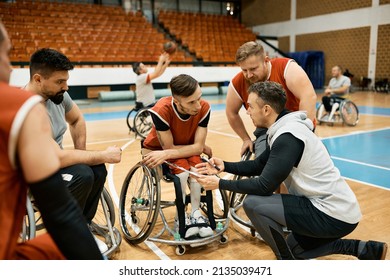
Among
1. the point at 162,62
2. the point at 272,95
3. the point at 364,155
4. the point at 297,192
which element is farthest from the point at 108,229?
the point at 364,155

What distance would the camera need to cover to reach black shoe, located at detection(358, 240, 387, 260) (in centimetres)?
184

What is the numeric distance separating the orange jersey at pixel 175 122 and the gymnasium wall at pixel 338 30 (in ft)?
42.8

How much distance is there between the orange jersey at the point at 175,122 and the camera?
2332 millimetres

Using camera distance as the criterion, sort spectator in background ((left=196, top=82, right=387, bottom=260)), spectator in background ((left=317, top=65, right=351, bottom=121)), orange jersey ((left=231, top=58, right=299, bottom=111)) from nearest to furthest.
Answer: spectator in background ((left=196, top=82, right=387, bottom=260))
orange jersey ((left=231, top=58, right=299, bottom=111))
spectator in background ((left=317, top=65, right=351, bottom=121))

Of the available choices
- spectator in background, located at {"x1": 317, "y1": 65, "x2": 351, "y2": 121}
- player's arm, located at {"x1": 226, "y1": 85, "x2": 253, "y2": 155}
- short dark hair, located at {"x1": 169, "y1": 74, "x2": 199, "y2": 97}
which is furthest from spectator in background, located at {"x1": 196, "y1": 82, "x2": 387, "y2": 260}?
spectator in background, located at {"x1": 317, "y1": 65, "x2": 351, "y2": 121}

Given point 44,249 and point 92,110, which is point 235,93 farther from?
point 92,110

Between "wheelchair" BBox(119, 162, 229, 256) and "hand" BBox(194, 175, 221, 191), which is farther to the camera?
"wheelchair" BBox(119, 162, 229, 256)

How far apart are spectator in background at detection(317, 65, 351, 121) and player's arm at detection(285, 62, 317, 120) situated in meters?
4.38

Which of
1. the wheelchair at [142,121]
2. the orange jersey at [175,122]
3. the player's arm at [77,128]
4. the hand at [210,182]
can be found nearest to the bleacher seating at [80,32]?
the wheelchair at [142,121]

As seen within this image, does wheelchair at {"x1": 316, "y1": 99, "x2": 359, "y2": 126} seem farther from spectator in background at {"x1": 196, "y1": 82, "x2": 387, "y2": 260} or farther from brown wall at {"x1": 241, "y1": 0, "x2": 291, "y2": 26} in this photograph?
brown wall at {"x1": 241, "y1": 0, "x2": 291, "y2": 26}

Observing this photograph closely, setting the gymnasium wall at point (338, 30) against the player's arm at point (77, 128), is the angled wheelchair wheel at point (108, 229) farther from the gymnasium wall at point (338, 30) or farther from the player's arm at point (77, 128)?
the gymnasium wall at point (338, 30)

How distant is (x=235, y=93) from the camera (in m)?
2.83

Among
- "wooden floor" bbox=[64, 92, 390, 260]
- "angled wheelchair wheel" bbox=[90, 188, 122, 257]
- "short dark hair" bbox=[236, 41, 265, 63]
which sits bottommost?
"wooden floor" bbox=[64, 92, 390, 260]
